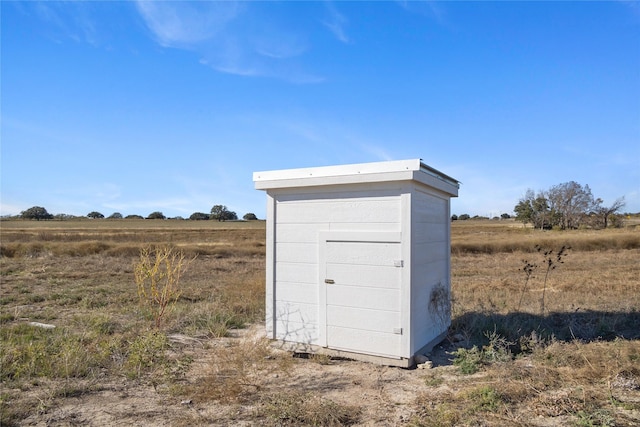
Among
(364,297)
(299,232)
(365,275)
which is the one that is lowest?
(364,297)

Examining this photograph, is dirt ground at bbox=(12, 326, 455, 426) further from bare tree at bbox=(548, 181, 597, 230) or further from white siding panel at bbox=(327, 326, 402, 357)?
bare tree at bbox=(548, 181, 597, 230)

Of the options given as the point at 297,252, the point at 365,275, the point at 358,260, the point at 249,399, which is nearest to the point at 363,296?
the point at 365,275

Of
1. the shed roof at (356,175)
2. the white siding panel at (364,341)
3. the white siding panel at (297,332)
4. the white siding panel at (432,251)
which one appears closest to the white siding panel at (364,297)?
the white siding panel at (364,341)

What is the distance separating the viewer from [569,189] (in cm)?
6219

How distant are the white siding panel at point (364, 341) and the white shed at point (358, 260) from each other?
14mm

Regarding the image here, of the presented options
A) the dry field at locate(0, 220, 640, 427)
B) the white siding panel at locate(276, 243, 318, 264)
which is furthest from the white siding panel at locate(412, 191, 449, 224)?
the dry field at locate(0, 220, 640, 427)

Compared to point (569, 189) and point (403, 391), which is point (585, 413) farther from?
point (569, 189)

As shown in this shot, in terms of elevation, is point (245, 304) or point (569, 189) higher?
point (569, 189)

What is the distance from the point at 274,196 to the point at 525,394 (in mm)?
4499

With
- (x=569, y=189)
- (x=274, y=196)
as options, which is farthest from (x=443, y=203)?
(x=569, y=189)

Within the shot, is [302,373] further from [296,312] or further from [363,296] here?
[363,296]

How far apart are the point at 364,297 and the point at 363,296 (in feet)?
0.07

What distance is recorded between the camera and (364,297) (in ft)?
20.0

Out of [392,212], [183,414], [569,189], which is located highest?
[569,189]
